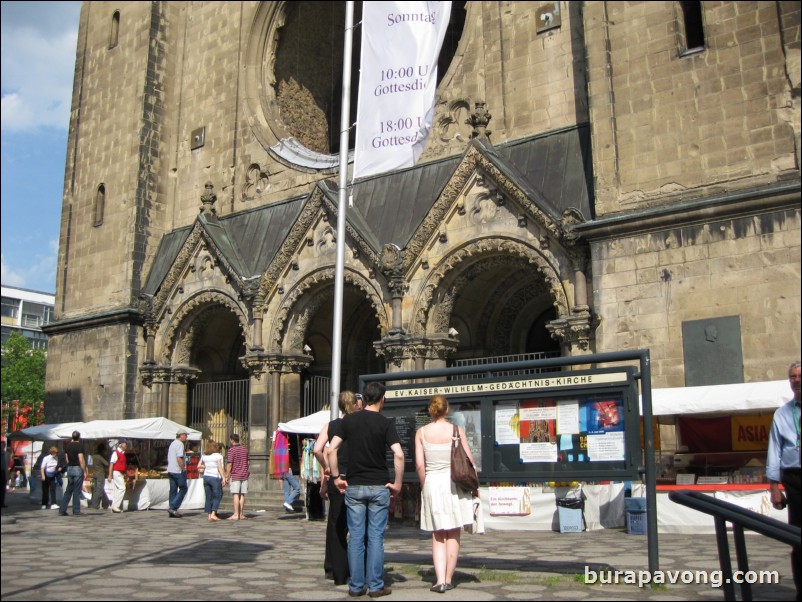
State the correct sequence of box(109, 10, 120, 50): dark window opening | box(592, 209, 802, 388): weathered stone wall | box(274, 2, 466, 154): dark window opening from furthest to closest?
box(109, 10, 120, 50): dark window opening
box(274, 2, 466, 154): dark window opening
box(592, 209, 802, 388): weathered stone wall

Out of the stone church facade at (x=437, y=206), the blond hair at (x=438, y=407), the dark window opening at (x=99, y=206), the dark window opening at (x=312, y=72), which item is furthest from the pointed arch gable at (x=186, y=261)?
the blond hair at (x=438, y=407)

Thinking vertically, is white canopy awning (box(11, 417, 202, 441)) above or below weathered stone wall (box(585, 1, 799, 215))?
below

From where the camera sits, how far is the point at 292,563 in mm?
9109

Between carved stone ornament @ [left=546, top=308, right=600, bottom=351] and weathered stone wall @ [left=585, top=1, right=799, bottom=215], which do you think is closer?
weathered stone wall @ [left=585, top=1, right=799, bottom=215]

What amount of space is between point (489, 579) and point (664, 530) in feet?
18.9

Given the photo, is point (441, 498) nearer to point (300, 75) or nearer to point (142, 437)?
point (142, 437)

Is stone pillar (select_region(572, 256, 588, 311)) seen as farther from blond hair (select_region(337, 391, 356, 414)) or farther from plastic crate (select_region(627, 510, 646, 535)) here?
A: blond hair (select_region(337, 391, 356, 414))

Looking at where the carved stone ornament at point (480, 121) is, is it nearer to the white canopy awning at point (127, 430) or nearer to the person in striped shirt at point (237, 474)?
the person in striped shirt at point (237, 474)

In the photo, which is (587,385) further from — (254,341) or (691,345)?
(254,341)

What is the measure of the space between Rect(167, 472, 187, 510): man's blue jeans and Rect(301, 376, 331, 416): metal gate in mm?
4571

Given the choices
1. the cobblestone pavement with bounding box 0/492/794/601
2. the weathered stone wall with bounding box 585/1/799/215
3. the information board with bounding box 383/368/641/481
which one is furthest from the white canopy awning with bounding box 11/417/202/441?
the information board with bounding box 383/368/641/481

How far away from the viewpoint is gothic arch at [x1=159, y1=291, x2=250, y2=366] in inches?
885

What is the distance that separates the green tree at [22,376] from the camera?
6059 centimetres

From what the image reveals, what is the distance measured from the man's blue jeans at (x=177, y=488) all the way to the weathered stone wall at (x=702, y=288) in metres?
8.92
